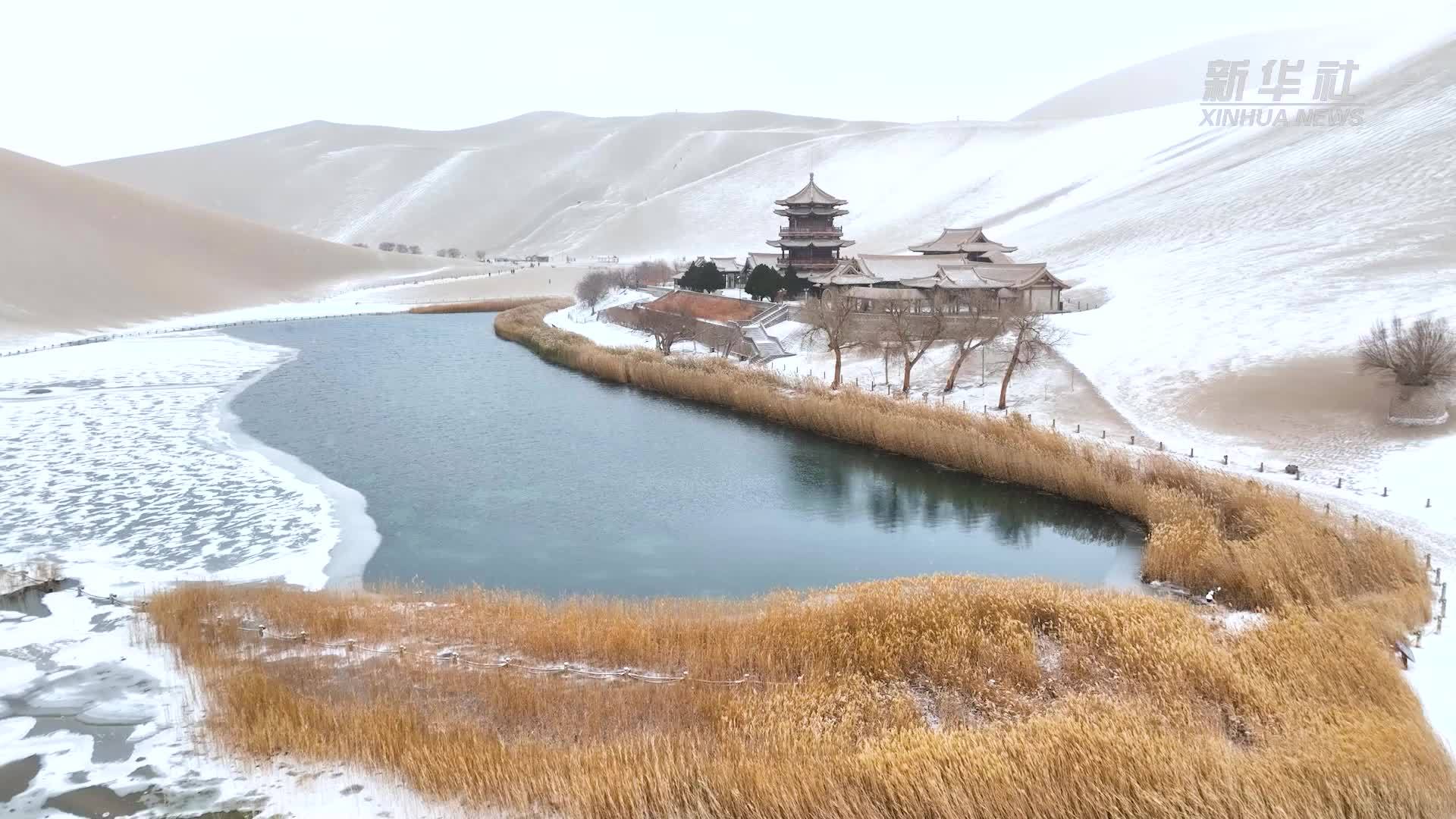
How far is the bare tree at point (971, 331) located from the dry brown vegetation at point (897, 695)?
11.7 meters

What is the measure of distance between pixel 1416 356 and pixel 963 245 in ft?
81.1

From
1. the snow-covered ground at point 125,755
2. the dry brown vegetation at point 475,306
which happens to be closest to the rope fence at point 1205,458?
the snow-covered ground at point 125,755

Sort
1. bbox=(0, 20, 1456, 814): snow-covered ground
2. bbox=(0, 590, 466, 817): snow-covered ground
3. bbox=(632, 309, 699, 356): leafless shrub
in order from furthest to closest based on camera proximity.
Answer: bbox=(632, 309, 699, 356): leafless shrub < bbox=(0, 20, 1456, 814): snow-covered ground < bbox=(0, 590, 466, 817): snow-covered ground

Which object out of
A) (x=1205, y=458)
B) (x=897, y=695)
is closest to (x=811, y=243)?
(x=1205, y=458)

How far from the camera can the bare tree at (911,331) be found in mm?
23344

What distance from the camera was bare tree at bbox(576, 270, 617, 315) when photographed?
48375mm

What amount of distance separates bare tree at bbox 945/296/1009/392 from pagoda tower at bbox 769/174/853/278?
1704 centimetres

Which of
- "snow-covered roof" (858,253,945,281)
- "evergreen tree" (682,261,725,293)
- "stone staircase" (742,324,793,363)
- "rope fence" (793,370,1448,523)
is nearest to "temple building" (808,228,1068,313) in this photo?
"snow-covered roof" (858,253,945,281)

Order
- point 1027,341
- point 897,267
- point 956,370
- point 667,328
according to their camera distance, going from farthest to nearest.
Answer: point 897,267 → point 667,328 → point 956,370 → point 1027,341

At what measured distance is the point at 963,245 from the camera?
4034 cm

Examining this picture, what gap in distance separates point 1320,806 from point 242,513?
13754 mm

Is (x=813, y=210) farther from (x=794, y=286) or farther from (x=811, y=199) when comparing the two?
(x=794, y=286)

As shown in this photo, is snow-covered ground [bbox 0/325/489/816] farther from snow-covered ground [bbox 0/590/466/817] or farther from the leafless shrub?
the leafless shrub

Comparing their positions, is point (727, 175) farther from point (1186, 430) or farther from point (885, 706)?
point (885, 706)
